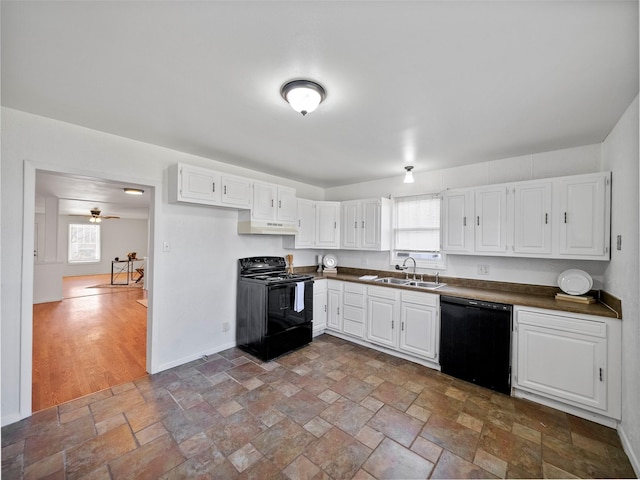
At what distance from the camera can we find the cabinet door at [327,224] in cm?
450

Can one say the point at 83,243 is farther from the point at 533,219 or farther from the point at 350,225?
the point at 533,219

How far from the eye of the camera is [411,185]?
4.03 metres

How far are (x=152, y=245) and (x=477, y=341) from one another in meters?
3.66

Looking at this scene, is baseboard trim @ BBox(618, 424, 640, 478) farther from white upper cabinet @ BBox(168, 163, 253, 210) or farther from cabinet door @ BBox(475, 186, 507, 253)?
white upper cabinet @ BBox(168, 163, 253, 210)

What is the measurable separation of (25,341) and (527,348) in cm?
443

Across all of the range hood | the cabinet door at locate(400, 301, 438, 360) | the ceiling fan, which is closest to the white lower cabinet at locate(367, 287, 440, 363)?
the cabinet door at locate(400, 301, 438, 360)

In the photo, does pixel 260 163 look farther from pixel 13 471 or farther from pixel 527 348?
pixel 527 348

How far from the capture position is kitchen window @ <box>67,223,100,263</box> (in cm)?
990

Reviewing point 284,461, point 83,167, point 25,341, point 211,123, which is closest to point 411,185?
point 211,123

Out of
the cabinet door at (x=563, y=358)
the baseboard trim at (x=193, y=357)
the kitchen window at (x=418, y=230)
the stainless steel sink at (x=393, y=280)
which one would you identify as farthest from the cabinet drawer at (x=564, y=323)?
the baseboard trim at (x=193, y=357)

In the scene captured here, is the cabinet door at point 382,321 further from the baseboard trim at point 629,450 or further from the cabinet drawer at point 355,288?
the baseboard trim at point 629,450

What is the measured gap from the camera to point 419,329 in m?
3.24

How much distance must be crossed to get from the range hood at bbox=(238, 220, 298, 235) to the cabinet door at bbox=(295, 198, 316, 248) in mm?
257

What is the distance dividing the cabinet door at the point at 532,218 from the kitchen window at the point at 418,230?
1.00m
